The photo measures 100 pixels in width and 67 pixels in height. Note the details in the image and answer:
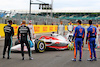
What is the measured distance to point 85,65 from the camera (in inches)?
282

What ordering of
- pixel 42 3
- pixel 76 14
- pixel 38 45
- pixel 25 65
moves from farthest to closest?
pixel 76 14 → pixel 42 3 → pixel 38 45 → pixel 25 65

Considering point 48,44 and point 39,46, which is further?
point 48,44

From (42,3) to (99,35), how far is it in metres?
25.4

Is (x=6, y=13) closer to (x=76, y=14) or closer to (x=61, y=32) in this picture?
(x=61, y=32)

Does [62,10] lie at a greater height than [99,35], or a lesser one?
greater

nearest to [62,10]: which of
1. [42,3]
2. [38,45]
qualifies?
[42,3]

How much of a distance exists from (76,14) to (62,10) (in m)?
7.47

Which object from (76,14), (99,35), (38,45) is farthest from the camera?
(76,14)

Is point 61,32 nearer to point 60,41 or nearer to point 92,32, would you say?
point 60,41

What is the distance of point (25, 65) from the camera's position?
7.08 metres

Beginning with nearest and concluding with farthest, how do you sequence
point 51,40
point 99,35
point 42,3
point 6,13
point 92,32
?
point 92,32
point 51,40
point 99,35
point 6,13
point 42,3

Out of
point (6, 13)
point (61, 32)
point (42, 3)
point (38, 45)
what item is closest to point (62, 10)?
point (42, 3)

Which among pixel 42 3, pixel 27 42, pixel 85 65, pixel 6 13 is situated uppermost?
pixel 42 3

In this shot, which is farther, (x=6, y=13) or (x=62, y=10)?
(x=62, y=10)
